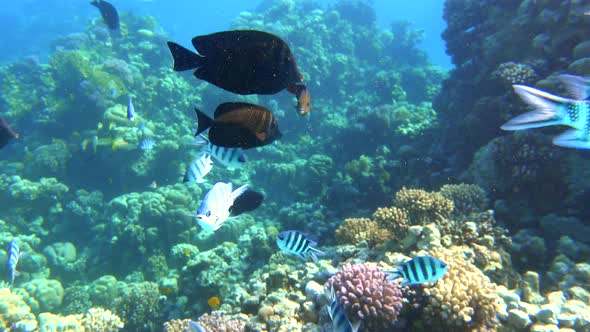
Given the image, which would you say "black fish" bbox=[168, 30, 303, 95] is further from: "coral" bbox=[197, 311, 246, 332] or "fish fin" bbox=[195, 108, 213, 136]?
"coral" bbox=[197, 311, 246, 332]

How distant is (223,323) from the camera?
4.20 m

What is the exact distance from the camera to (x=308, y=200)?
1106cm

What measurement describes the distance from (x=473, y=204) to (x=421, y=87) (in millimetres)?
14334

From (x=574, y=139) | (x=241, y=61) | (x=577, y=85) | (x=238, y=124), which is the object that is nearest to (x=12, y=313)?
A: (x=238, y=124)

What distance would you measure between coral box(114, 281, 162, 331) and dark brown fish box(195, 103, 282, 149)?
6.80 metres

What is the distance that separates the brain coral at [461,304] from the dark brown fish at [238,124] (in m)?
2.99

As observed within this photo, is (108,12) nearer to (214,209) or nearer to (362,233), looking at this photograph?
(214,209)

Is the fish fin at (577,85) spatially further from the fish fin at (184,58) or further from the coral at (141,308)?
the coral at (141,308)

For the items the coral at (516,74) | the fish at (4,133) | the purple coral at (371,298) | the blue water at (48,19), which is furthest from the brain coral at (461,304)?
the blue water at (48,19)

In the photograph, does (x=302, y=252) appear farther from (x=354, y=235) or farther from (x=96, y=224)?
(x=96, y=224)

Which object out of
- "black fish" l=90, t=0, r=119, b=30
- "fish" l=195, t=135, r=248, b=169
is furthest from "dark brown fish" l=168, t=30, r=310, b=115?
"black fish" l=90, t=0, r=119, b=30

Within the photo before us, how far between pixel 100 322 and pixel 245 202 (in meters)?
5.40

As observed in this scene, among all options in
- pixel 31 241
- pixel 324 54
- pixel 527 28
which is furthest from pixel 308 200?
pixel 324 54

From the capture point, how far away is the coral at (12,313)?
5963 mm
